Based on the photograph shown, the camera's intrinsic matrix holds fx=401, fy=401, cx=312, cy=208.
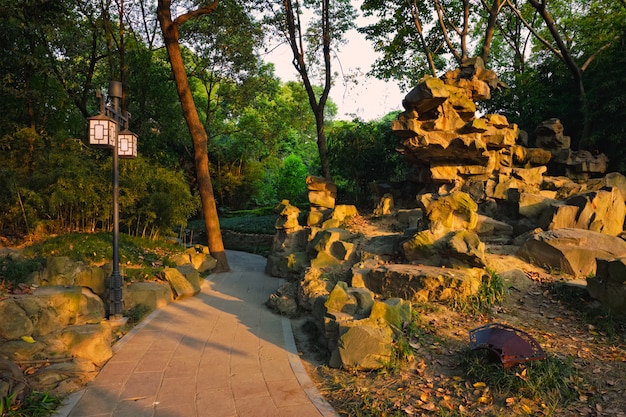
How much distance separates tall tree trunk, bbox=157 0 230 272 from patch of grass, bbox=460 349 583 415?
27.4ft

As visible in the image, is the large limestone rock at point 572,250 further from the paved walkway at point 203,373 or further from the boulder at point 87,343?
the boulder at point 87,343

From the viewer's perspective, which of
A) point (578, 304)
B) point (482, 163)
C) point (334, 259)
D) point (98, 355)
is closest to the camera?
point (98, 355)

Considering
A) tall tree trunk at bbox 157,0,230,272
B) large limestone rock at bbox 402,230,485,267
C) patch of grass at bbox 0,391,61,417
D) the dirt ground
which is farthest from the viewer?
tall tree trunk at bbox 157,0,230,272

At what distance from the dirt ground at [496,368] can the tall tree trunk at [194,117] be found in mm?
5639

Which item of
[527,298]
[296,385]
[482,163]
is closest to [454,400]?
[296,385]

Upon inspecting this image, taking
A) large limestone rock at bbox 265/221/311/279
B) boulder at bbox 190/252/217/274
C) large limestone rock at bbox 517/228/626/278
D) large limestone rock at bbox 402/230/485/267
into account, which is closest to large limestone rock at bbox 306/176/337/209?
large limestone rock at bbox 265/221/311/279

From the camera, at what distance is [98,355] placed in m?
4.38

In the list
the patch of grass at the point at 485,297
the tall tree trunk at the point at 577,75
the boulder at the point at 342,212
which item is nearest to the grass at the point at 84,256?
the boulder at the point at 342,212

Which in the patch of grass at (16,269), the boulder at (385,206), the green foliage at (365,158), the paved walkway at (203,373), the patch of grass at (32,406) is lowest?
the paved walkway at (203,373)

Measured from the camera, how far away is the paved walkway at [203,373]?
3.46 meters

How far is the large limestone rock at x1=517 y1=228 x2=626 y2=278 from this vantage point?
6.30m

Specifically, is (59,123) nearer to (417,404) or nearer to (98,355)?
(98,355)

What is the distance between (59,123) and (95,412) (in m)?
10.8

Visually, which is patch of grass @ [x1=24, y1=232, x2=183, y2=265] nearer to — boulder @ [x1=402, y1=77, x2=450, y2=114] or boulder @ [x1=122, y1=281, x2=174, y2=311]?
boulder @ [x1=122, y1=281, x2=174, y2=311]
